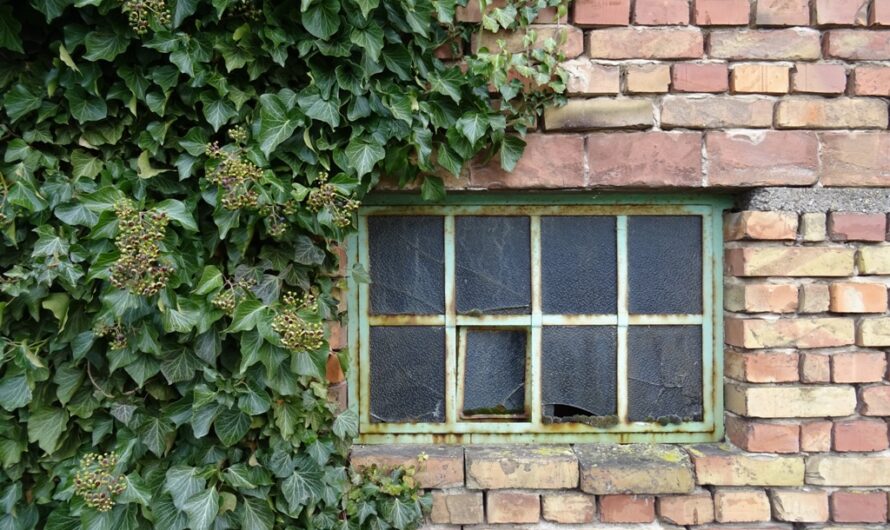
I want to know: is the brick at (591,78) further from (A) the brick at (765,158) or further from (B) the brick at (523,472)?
(B) the brick at (523,472)

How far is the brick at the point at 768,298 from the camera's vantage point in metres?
1.62

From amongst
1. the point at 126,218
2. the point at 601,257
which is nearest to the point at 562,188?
the point at 601,257

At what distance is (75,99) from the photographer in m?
1.48

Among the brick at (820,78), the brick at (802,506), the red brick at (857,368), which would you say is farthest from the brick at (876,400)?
the brick at (820,78)

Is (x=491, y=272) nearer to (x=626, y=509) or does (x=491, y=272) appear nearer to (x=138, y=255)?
(x=626, y=509)

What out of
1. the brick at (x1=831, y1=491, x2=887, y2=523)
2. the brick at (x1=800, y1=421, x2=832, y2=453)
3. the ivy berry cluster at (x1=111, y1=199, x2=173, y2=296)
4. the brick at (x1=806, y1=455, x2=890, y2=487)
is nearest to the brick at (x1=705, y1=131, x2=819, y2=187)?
the brick at (x1=800, y1=421, x2=832, y2=453)

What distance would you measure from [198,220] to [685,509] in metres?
1.47

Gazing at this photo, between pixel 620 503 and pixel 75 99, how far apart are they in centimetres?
172

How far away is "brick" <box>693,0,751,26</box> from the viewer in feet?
5.28

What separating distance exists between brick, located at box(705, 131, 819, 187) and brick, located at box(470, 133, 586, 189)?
350 mm

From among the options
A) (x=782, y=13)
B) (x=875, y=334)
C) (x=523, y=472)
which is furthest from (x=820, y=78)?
(x=523, y=472)

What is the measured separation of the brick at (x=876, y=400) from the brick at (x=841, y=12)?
0.97 m

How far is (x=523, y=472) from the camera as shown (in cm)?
164

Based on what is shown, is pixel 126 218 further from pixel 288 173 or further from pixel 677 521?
pixel 677 521
